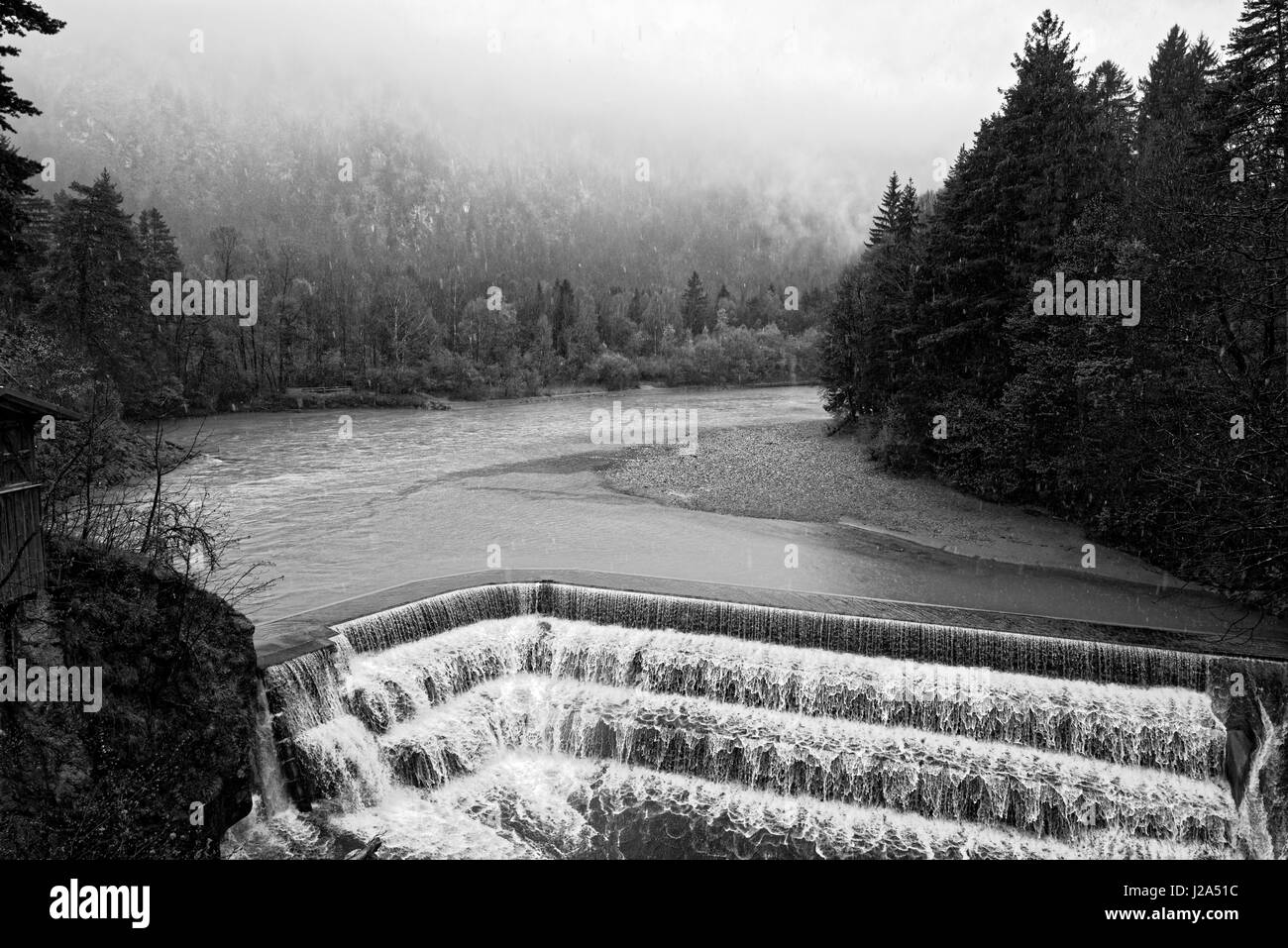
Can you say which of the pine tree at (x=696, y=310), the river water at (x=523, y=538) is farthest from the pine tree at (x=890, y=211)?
the pine tree at (x=696, y=310)

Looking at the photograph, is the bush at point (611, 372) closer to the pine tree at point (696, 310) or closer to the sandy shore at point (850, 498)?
the pine tree at point (696, 310)

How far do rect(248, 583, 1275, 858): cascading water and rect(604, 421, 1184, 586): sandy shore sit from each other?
26.4ft

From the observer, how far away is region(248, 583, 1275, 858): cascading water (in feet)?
45.1

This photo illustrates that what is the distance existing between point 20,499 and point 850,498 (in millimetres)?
25608

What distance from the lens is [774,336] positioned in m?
103

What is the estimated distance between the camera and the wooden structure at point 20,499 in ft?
36.0

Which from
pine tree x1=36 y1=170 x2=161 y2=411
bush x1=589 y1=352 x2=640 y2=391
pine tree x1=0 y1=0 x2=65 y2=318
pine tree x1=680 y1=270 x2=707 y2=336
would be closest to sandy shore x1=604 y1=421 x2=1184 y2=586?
pine tree x1=0 y1=0 x2=65 y2=318

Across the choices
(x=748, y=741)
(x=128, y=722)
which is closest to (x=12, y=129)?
(x=128, y=722)

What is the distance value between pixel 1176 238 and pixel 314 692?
22.4 m

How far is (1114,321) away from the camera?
72.2 ft

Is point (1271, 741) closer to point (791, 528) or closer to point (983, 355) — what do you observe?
point (791, 528)

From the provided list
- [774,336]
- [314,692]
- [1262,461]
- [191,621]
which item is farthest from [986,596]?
[774,336]

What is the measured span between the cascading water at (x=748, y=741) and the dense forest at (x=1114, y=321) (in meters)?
4.29

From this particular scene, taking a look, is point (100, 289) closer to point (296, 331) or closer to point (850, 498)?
point (296, 331)
